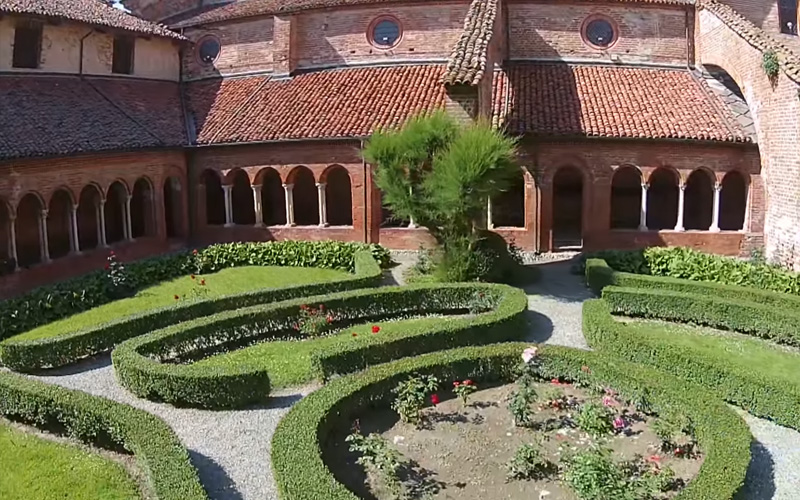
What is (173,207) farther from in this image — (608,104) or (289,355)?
(608,104)

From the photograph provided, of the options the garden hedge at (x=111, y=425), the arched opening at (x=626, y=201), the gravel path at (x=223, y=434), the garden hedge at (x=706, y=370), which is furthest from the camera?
the arched opening at (x=626, y=201)

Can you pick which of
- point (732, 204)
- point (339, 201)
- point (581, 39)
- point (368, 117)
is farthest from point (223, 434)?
point (581, 39)

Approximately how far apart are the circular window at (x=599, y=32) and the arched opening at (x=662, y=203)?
18.1 feet

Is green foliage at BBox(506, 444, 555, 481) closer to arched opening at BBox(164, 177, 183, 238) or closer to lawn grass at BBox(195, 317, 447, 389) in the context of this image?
lawn grass at BBox(195, 317, 447, 389)

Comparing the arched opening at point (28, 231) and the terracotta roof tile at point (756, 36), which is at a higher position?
the terracotta roof tile at point (756, 36)

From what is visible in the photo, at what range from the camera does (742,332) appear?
16.7 meters

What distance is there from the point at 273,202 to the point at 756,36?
18007 mm

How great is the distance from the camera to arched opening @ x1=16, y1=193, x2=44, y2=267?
22.6 meters

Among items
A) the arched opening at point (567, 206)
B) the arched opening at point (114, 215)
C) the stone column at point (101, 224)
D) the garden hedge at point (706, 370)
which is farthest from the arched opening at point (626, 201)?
the stone column at point (101, 224)

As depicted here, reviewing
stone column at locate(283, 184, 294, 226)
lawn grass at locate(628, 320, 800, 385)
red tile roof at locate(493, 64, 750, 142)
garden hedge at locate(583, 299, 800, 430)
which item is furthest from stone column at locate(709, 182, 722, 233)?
stone column at locate(283, 184, 294, 226)

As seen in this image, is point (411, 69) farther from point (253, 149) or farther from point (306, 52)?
point (253, 149)

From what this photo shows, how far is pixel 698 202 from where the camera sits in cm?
2709

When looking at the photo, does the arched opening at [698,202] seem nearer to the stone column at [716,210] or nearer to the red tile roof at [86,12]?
the stone column at [716,210]

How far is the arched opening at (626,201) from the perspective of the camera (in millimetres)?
27328
